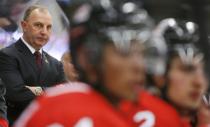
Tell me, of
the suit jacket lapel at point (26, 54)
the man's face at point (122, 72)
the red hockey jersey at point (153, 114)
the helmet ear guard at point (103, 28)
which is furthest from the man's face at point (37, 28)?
the man's face at point (122, 72)

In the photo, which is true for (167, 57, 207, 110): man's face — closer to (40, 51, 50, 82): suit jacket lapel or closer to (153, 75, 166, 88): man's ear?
(153, 75, 166, 88): man's ear

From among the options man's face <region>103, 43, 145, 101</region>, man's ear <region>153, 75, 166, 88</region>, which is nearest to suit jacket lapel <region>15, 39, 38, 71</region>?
man's ear <region>153, 75, 166, 88</region>

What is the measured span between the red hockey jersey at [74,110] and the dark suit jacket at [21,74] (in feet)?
7.89

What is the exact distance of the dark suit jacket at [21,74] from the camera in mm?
4285

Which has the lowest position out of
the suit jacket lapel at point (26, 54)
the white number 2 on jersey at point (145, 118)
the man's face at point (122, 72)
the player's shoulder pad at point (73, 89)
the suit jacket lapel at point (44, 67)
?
the suit jacket lapel at point (44, 67)

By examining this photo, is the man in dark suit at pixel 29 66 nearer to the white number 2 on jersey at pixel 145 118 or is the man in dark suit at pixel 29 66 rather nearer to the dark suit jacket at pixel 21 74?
the dark suit jacket at pixel 21 74

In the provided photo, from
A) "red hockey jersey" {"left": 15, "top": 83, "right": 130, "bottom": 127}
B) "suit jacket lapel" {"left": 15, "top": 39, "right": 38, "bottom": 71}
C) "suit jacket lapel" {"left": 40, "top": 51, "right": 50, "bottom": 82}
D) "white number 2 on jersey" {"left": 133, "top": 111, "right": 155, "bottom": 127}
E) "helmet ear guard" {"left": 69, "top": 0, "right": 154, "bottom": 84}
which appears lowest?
"suit jacket lapel" {"left": 40, "top": 51, "right": 50, "bottom": 82}

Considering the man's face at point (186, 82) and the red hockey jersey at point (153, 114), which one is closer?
the man's face at point (186, 82)

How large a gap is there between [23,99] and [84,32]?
2463mm

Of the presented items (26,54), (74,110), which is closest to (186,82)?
(74,110)

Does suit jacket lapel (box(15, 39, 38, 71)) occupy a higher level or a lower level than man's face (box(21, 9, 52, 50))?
lower

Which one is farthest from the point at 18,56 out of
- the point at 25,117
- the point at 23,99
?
the point at 25,117

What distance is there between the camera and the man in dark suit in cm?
429

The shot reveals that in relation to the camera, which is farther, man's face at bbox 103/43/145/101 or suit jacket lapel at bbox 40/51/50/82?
suit jacket lapel at bbox 40/51/50/82
